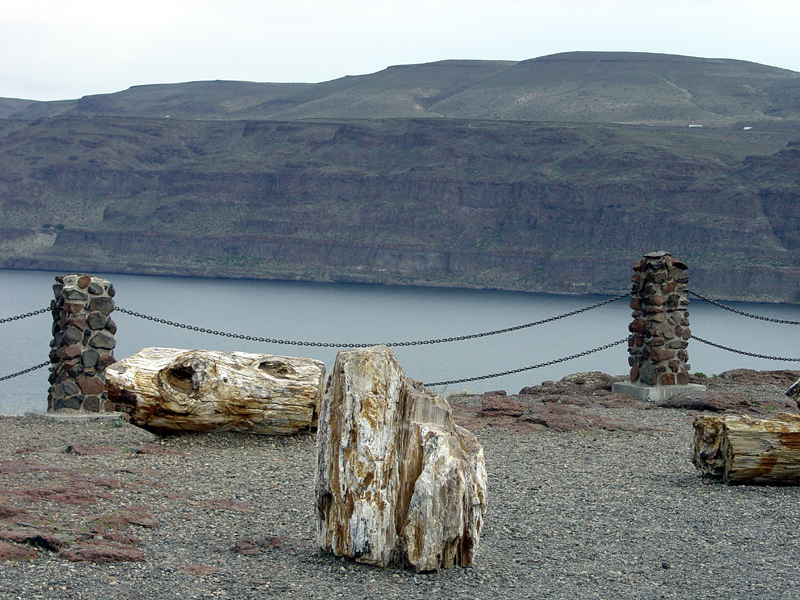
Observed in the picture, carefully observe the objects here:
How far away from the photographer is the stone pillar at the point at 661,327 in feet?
42.5

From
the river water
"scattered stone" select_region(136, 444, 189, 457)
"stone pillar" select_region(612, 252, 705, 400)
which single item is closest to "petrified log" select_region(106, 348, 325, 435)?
"scattered stone" select_region(136, 444, 189, 457)

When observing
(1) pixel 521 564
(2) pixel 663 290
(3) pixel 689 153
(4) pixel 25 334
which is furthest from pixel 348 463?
(3) pixel 689 153

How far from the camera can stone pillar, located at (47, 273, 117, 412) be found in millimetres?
11172

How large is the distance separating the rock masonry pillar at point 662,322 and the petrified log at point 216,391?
5.77 m

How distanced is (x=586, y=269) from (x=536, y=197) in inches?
639

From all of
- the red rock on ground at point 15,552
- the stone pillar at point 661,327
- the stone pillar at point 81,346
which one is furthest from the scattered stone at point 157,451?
the stone pillar at point 661,327

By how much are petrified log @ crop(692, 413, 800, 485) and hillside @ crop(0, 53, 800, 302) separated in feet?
Result: 338

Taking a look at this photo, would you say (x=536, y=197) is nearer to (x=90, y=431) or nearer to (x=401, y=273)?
(x=401, y=273)

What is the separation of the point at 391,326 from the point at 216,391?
206 ft

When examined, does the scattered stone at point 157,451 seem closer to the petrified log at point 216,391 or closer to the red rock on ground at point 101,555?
the petrified log at point 216,391

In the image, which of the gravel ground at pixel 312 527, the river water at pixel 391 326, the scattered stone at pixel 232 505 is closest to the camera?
the gravel ground at pixel 312 527

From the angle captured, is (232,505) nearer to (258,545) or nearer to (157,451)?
(258,545)

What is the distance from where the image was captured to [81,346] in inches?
442

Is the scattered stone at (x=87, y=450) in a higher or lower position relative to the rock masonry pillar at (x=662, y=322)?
lower
